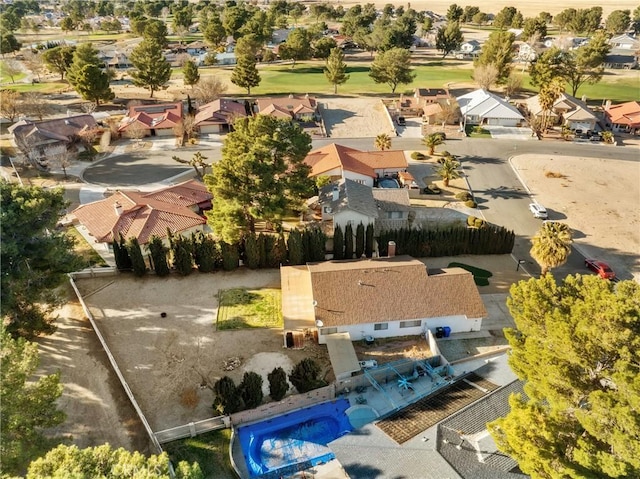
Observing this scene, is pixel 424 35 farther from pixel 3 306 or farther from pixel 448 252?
pixel 3 306

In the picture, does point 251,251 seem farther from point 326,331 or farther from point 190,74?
point 190,74

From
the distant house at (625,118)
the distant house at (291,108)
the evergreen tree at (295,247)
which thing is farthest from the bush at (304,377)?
the distant house at (625,118)

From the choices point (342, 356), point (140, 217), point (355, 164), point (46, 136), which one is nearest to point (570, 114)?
point (355, 164)

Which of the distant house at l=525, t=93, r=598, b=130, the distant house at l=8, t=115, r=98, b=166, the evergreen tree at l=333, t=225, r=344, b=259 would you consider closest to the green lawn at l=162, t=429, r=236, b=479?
the evergreen tree at l=333, t=225, r=344, b=259

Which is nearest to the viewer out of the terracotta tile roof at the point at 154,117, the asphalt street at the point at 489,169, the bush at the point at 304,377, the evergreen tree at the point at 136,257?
the bush at the point at 304,377

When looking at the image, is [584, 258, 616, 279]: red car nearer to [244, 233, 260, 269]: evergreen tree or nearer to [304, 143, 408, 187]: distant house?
[304, 143, 408, 187]: distant house

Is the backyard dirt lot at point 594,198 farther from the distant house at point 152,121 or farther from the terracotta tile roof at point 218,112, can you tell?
the distant house at point 152,121
